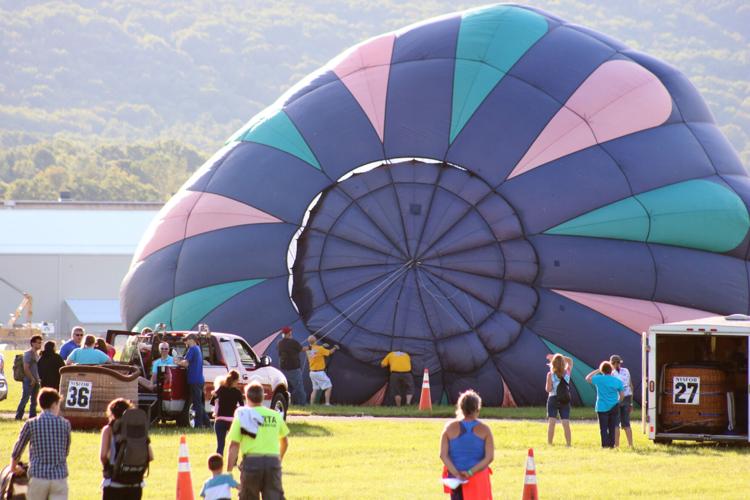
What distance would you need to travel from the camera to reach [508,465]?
52.1 ft

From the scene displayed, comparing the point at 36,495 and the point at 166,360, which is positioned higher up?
the point at 166,360

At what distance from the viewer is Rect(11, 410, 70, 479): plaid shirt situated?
1048 cm

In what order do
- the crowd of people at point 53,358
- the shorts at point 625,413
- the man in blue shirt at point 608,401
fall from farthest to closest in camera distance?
the crowd of people at point 53,358, the shorts at point 625,413, the man in blue shirt at point 608,401

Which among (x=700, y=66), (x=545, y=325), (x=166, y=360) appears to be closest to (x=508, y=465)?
(x=166, y=360)

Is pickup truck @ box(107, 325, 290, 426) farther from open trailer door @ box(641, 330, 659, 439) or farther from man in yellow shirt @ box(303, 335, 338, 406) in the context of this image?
open trailer door @ box(641, 330, 659, 439)

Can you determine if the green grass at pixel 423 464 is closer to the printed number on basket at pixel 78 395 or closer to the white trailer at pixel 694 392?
the white trailer at pixel 694 392

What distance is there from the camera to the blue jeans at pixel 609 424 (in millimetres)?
17688

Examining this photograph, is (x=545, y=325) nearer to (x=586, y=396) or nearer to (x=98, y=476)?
(x=586, y=396)

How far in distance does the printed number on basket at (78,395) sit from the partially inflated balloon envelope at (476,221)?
5287 mm

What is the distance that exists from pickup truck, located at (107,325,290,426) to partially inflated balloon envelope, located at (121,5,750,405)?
3.34 metres

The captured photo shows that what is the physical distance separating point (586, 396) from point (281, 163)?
630 cm

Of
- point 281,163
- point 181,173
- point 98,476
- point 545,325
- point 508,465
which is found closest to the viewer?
point 98,476

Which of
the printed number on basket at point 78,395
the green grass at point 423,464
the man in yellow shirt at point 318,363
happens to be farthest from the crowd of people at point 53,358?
the man in yellow shirt at point 318,363

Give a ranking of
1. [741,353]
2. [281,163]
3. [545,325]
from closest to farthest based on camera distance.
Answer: [741,353] → [545,325] → [281,163]
